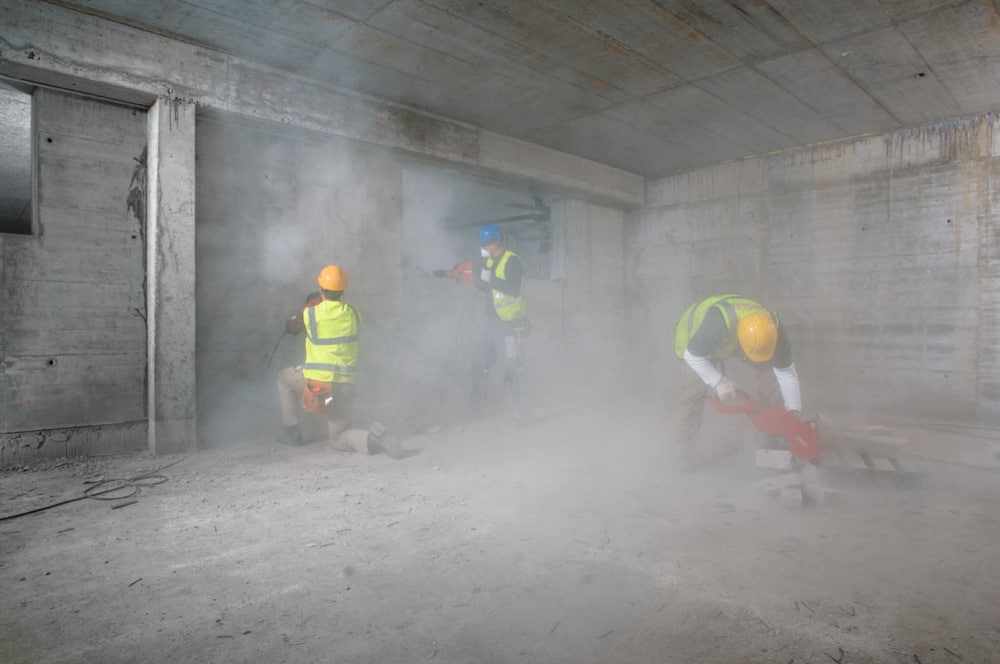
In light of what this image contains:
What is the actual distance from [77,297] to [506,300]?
13.1 feet

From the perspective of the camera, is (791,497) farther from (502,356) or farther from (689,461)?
(502,356)

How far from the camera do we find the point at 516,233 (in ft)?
34.9

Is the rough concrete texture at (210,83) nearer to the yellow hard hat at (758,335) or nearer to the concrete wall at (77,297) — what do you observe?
the concrete wall at (77,297)

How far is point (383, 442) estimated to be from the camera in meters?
4.88

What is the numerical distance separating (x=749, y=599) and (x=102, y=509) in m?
3.80

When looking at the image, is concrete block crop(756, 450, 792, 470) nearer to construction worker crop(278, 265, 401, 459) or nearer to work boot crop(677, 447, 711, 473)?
work boot crop(677, 447, 711, 473)

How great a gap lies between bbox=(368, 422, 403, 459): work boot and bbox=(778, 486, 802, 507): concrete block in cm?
301

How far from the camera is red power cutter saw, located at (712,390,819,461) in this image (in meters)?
3.81

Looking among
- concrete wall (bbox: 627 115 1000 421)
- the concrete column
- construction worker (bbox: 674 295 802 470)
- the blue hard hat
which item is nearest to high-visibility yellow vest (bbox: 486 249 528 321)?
the blue hard hat

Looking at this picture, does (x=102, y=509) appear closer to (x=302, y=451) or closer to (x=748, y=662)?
(x=302, y=451)

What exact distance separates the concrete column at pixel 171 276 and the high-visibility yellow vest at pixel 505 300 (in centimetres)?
299

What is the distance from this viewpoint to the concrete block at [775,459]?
3892 millimetres

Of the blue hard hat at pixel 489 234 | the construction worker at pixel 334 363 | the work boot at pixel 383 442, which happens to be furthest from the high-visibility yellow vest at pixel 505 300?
the work boot at pixel 383 442

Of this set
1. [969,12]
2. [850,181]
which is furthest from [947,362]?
[969,12]
